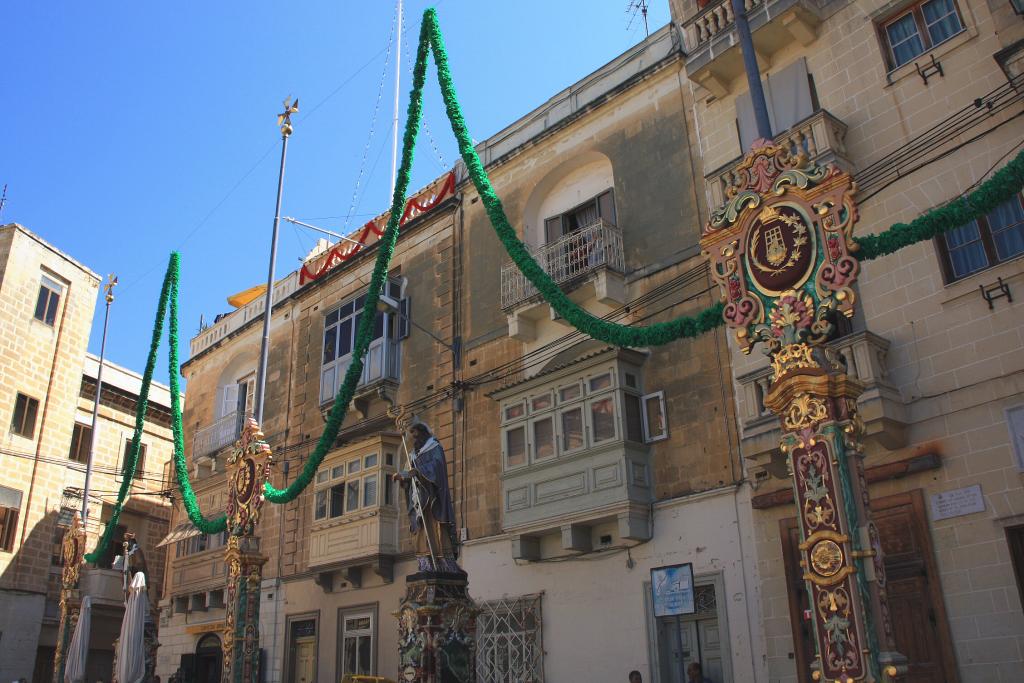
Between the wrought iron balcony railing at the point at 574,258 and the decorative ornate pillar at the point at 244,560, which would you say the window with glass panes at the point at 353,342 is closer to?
the wrought iron balcony railing at the point at 574,258

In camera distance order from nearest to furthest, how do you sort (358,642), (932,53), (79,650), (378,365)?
(932,53), (79,650), (358,642), (378,365)

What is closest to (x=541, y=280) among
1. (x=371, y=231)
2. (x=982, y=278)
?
(x=982, y=278)

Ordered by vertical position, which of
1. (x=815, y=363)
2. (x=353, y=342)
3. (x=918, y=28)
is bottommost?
(x=815, y=363)

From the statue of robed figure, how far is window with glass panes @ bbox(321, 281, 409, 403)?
10.3m

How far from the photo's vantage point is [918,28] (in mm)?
13930

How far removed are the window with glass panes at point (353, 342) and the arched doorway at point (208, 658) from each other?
784 centimetres

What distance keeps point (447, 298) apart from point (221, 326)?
11822 millimetres

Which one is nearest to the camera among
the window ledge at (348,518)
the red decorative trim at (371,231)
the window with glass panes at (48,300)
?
the window ledge at (348,518)

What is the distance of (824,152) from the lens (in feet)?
44.5

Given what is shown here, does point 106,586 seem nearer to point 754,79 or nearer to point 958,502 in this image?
point 958,502

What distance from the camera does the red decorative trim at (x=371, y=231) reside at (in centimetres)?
2247

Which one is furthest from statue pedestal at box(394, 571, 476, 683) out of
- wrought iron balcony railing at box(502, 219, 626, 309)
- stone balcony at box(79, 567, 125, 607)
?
stone balcony at box(79, 567, 125, 607)

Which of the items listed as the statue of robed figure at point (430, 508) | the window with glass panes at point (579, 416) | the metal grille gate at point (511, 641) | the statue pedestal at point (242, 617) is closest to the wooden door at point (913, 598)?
the window with glass panes at point (579, 416)

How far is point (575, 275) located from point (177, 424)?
848 centimetres
